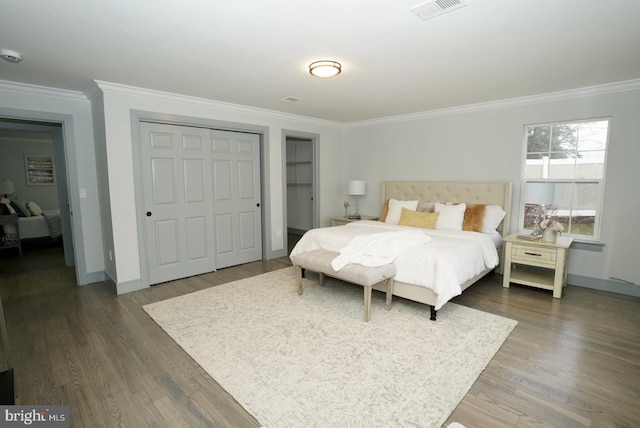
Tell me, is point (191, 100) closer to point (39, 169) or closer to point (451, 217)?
point (451, 217)

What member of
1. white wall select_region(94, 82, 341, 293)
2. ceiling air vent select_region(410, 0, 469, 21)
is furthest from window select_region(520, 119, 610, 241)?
white wall select_region(94, 82, 341, 293)

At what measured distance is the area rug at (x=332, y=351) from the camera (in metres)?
1.84

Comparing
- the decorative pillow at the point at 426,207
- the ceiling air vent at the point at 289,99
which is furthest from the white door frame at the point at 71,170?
the decorative pillow at the point at 426,207

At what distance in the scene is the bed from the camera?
2.93 metres

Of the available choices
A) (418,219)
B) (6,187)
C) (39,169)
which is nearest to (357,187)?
(418,219)

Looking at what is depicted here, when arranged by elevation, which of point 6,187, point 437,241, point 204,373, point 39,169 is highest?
point 39,169

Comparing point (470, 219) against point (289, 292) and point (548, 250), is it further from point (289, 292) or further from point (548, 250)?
point (289, 292)

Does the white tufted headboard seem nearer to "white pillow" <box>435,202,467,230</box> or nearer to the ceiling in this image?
"white pillow" <box>435,202,467,230</box>

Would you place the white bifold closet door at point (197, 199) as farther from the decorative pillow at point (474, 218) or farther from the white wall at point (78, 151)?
the decorative pillow at point (474, 218)

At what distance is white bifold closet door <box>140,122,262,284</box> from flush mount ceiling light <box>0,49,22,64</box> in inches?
47.9

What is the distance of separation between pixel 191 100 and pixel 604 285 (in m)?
5.61

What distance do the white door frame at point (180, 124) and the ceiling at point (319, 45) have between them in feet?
1.21

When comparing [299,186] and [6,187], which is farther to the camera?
[299,186]

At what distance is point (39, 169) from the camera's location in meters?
7.63
